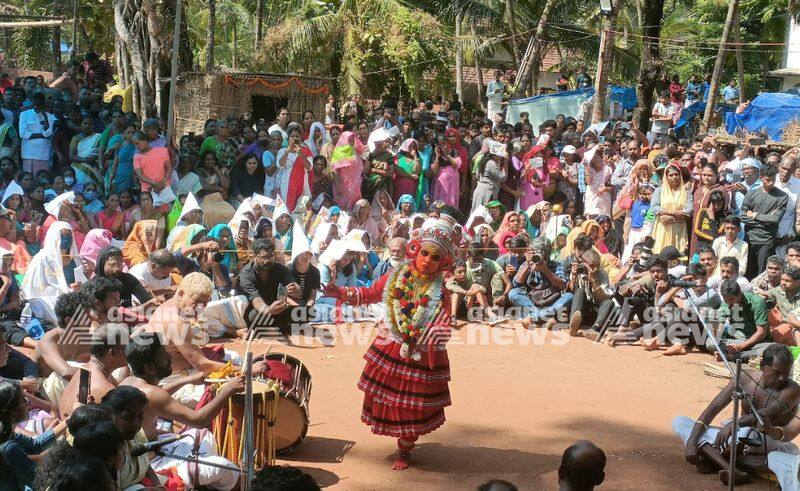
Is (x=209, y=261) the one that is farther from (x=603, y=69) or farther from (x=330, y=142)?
(x=603, y=69)

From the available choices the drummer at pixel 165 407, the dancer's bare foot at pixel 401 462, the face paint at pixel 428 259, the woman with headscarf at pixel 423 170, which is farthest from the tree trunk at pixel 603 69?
the drummer at pixel 165 407

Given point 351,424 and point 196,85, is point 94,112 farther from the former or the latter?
point 351,424

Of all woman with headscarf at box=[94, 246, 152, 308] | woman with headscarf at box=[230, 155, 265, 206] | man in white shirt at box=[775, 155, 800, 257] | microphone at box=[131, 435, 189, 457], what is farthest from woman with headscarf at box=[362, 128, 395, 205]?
microphone at box=[131, 435, 189, 457]

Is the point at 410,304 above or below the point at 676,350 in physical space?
above

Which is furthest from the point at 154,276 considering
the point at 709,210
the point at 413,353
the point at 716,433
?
the point at 709,210

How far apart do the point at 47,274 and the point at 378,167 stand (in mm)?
5150

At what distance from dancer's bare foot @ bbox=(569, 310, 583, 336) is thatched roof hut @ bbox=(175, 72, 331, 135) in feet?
23.7

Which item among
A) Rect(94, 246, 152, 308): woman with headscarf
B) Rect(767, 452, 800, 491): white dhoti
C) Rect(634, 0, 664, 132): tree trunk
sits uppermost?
Rect(634, 0, 664, 132): tree trunk

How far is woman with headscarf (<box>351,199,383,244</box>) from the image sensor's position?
43.3 feet

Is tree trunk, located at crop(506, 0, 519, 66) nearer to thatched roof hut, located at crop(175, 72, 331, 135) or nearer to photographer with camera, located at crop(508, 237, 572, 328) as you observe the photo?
thatched roof hut, located at crop(175, 72, 331, 135)

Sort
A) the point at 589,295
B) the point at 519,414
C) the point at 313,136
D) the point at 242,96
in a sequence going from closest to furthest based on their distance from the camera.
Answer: the point at 519,414, the point at 589,295, the point at 313,136, the point at 242,96

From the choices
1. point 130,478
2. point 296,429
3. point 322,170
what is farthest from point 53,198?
point 130,478

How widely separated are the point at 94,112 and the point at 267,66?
814 centimetres

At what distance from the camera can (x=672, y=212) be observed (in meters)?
12.4
